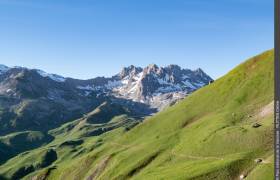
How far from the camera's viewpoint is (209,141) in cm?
13262

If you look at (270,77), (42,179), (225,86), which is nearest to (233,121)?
(270,77)

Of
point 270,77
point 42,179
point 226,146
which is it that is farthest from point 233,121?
point 42,179

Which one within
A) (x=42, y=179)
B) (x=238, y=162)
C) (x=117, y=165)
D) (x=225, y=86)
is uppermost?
(x=225, y=86)

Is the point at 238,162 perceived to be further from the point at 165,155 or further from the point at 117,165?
the point at 117,165

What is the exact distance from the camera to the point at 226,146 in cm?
12450

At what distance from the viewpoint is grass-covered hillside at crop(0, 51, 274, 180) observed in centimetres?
10688

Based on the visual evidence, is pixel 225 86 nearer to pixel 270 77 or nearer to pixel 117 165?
pixel 270 77

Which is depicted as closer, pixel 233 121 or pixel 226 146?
pixel 226 146

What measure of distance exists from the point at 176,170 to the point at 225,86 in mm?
72248

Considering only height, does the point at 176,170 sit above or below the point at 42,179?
above

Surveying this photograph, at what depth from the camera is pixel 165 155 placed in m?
148

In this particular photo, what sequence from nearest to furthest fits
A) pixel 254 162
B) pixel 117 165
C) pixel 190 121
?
pixel 254 162, pixel 117 165, pixel 190 121

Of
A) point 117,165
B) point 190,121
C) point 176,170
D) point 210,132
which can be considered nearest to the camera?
point 176,170

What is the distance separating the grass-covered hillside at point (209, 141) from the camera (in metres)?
107
